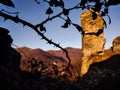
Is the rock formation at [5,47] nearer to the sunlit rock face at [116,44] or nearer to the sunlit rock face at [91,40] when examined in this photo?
the sunlit rock face at [116,44]

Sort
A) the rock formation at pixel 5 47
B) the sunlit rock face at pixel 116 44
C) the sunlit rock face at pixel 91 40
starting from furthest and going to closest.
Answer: the sunlit rock face at pixel 91 40, the sunlit rock face at pixel 116 44, the rock formation at pixel 5 47

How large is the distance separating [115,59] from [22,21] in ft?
101

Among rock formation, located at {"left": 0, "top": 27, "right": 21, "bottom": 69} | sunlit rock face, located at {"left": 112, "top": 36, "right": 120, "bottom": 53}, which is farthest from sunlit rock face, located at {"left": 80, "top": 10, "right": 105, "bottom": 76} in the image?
rock formation, located at {"left": 0, "top": 27, "right": 21, "bottom": 69}

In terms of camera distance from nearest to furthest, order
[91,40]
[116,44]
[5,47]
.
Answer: [5,47], [116,44], [91,40]

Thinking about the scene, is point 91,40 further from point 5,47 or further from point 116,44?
point 5,47

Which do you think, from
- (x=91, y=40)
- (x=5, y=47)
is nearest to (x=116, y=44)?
(x=91, y=40)

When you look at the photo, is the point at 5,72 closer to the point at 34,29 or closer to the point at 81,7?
the point at 34,29

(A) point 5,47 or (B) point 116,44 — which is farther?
(B) point 116,44

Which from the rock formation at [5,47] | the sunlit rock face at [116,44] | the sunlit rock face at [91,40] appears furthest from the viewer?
the sunlit rock face at [91,40]

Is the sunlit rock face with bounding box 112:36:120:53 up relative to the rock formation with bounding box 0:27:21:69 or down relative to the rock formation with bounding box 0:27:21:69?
up

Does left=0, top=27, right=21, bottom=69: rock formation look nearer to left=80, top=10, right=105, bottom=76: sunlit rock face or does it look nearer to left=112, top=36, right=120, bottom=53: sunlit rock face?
left=112, top=36, right=120, bottom=53: sunlit rock face

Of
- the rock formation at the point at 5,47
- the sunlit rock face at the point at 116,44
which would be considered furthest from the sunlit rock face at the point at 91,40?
the rock formation at the point at 5,47

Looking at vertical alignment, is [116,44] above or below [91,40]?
below

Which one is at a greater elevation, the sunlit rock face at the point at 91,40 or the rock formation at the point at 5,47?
the sunlit rock face at the point at 91,40
